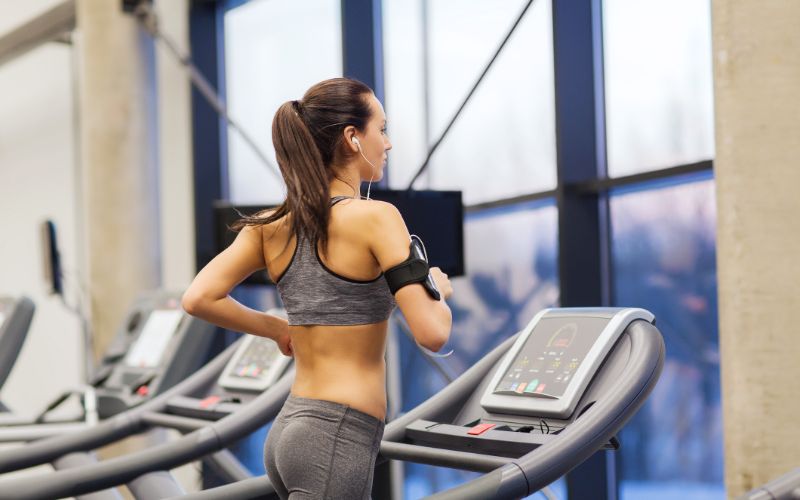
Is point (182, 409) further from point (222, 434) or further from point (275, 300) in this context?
point (275, 300)

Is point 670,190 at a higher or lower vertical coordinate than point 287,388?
higher

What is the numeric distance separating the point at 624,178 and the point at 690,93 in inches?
15.4

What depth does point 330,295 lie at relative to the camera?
182 centimetres

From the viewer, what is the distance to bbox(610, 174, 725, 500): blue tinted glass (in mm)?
3859

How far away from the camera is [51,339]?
26.9 feet

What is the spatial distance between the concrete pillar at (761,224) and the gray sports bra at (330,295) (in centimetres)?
124

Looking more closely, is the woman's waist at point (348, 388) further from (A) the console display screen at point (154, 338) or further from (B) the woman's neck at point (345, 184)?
(A) the console display screen at point (154, 338)

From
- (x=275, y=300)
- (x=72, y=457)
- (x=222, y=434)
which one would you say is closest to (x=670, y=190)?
(x=222, y=434)

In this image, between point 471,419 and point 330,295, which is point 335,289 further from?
point 471,419

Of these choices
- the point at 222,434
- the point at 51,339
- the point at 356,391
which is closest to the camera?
the point at 356,391

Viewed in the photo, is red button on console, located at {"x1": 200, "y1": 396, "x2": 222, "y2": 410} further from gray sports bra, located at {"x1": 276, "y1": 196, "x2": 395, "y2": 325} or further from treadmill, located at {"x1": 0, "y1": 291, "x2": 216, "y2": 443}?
gray sports bra, located at {"x1": 276, "y1": 196, "x2": 395, "y2": 325}

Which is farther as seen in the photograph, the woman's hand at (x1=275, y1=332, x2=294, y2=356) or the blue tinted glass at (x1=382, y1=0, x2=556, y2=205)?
the blue tinted glass at (x1=382, y1=0, x2=556, y2=205)

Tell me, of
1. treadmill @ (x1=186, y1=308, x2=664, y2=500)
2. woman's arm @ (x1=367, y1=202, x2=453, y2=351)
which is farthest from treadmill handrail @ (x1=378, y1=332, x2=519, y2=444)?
woman's arm @ (x1=367, y1=202, x2=453, y2=351)

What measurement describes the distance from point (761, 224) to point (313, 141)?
1362 mm
